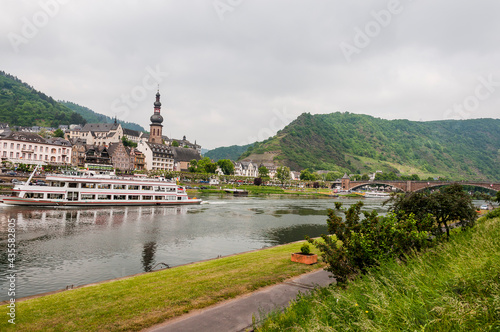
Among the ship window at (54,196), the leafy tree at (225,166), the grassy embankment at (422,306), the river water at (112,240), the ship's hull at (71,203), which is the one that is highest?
the leafy tree at (225,166)

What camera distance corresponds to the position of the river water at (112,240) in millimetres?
23008

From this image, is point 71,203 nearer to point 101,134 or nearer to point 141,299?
point 141,299

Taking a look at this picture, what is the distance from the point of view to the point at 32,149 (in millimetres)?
119000

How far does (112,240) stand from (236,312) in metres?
27.8

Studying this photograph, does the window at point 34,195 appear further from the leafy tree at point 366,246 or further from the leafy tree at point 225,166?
the leafy tree at point 225,166

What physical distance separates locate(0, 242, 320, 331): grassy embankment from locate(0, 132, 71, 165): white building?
402 ft

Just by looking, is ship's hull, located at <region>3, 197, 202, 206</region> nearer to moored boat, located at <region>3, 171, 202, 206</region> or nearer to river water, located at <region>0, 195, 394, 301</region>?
moored boat, located at <region>3, 171, 202, 206</region>

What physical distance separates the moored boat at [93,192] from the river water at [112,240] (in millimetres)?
4004

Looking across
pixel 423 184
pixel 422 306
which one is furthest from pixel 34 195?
pixel 423 184

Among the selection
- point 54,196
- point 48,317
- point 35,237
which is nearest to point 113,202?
point 54,196

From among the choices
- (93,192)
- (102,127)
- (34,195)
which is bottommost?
(34,195)

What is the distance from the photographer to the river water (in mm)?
23008

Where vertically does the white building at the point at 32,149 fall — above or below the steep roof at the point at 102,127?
below

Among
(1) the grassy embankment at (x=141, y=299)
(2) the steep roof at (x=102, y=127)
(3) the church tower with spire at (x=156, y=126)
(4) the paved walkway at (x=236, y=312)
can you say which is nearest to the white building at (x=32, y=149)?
(2) the steep roof at (x=102, y=127)
